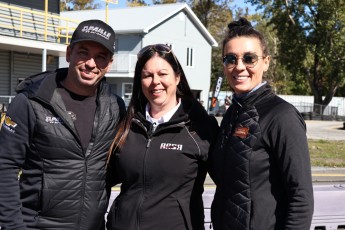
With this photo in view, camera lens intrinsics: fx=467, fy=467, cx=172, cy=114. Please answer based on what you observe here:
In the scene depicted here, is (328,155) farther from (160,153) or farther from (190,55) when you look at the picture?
(190,55)

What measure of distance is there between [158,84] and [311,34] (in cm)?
4038

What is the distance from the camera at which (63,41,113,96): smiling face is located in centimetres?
299

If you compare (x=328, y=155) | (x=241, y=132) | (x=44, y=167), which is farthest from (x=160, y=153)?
(x=328, y=155)

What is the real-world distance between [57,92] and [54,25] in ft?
71.6

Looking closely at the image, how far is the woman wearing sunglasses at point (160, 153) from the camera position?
301 cm

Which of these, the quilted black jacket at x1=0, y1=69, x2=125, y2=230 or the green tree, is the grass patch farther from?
the green tree

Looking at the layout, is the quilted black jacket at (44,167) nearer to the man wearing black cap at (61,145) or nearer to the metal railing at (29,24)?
the man wearing black cap at (61,145)

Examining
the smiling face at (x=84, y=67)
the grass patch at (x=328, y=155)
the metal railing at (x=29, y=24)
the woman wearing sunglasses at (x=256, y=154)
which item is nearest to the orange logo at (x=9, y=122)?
the smiling face at (x=84, y=67)

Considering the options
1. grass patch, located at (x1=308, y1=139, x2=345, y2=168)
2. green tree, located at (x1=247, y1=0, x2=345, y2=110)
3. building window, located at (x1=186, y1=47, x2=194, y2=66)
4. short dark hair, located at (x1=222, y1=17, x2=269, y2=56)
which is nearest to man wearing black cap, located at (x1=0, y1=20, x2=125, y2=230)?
short dark hair, located at (x1=222, y1=17, x2=269, y2=56)

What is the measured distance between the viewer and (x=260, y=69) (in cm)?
287

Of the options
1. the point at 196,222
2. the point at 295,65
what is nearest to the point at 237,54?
the point at 196,222

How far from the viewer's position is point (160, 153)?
3043 mm

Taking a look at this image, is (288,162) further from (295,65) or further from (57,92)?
(295,65)

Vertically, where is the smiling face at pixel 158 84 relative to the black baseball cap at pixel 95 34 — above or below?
below
